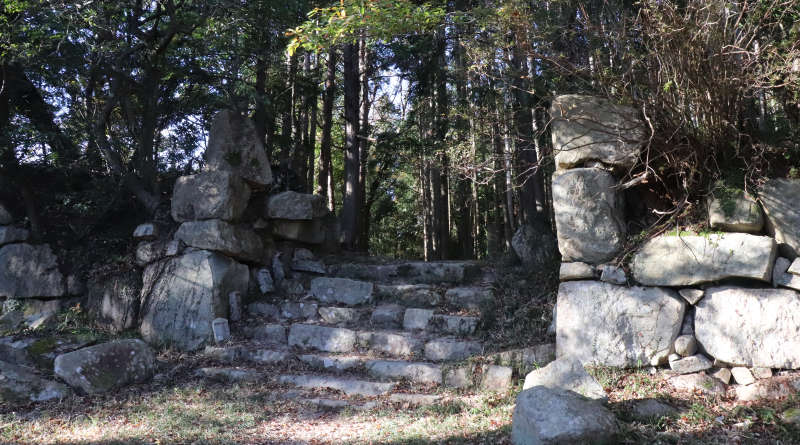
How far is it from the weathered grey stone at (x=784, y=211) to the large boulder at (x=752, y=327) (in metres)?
0.46

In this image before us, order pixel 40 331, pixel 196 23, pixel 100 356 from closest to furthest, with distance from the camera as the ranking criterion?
pixel 100 356 < pixel 40 331 < pixel 196 23

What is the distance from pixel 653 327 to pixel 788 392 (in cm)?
123

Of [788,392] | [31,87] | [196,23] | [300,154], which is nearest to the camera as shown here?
[788,392]

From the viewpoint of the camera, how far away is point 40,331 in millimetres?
8281

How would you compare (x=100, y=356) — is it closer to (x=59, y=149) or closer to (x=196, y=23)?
(x=59, y=149)

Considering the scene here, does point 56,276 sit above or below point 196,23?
below

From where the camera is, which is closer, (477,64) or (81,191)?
(477,64)

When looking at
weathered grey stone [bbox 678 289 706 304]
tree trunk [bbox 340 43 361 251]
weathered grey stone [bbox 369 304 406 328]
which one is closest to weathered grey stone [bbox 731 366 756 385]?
weathered grey stone [bbox 678 289 706 304]

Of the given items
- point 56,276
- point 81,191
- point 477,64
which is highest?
point 477,64

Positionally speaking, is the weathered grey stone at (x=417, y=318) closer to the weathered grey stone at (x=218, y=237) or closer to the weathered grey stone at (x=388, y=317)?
the weathered grey stone at (x=388, y=317)

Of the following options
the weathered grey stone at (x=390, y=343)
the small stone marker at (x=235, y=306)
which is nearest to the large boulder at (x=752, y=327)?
the weathered grey stone at (x=390, y=343)

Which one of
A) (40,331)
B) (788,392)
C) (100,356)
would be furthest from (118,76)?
(788,392)

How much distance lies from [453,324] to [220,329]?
3.26m

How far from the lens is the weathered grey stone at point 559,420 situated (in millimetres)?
4215
